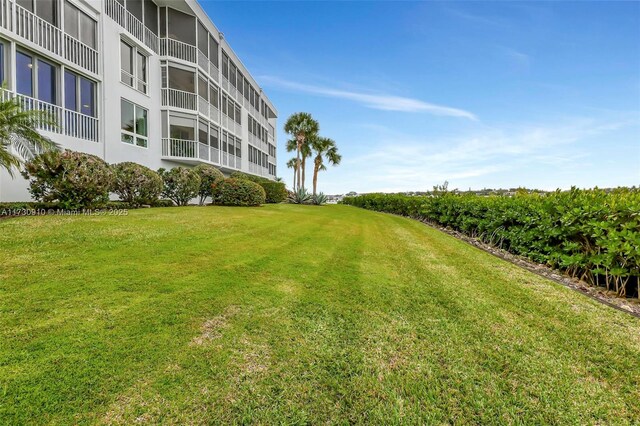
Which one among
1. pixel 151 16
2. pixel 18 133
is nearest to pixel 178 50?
pixel 151 16

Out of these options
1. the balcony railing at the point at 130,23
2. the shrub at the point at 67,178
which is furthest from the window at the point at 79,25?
the shrub at the point at 67,178

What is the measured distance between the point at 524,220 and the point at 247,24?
24103 mm

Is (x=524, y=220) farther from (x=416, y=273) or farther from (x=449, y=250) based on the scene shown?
(x=416, y=273)

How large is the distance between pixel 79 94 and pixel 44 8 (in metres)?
3.05

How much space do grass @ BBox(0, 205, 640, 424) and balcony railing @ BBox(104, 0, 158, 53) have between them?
552 inches

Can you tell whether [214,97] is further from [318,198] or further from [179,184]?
[318,198]

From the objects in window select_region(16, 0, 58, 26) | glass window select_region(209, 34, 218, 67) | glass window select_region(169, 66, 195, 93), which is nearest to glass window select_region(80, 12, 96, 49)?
window select_region(16, 0, 58, 26)

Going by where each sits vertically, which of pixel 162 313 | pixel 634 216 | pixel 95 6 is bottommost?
pixel 162 313

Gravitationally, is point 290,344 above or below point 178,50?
below

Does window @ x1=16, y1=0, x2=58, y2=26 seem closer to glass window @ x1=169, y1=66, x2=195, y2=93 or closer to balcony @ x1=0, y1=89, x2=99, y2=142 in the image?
balcony @ x1=0, y1=89, x2=99, y2=142

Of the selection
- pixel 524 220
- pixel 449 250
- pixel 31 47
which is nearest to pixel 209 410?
pixel 449 250

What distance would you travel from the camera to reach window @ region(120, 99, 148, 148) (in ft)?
48.0

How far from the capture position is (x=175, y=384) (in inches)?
85.7

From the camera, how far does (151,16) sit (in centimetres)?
1731
